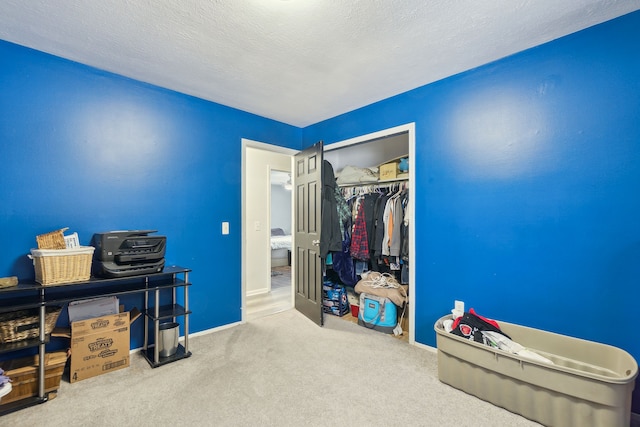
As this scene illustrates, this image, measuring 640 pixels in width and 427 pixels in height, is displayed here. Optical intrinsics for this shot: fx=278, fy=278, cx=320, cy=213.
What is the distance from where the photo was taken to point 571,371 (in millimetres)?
1519

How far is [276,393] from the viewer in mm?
1933

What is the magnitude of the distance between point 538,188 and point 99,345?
11.5 feet

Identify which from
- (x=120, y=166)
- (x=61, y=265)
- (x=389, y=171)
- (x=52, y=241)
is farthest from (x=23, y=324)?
(x=389, y=171)

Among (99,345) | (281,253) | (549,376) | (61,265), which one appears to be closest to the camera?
(549,376)

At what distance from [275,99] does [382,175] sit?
1.54 metres

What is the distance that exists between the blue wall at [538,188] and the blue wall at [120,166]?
80.9 inches

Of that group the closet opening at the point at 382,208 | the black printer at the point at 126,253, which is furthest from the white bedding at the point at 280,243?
the black printer at the point at 126,253

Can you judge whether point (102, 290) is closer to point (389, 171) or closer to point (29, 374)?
point (29, 374)

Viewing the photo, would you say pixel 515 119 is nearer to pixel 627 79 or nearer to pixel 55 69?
pixel 627 79

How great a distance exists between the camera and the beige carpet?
5.53 feet

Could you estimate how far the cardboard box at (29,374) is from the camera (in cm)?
178

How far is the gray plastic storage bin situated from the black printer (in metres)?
2.31

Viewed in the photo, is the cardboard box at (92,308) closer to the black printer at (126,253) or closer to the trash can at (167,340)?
the black printer at (126,253)

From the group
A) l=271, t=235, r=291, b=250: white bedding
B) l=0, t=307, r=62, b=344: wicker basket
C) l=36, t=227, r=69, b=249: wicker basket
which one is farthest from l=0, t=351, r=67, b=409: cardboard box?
l=271, t=235, r=291, b=250: white bedding
